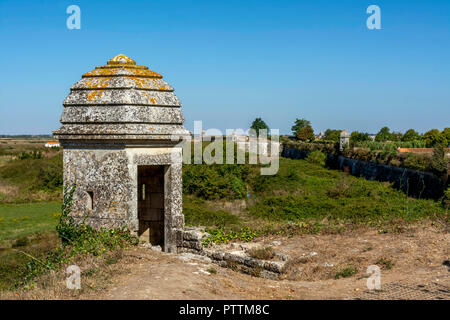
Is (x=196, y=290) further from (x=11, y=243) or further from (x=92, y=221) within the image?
(x=11, y=243)

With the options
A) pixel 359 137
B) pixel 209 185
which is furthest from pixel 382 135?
pixel 209 185

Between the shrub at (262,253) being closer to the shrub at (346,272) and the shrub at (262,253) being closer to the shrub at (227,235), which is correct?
the shrub at (227,235)

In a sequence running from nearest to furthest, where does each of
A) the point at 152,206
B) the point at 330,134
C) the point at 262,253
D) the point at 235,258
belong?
the point at 235,258, the point at 262,253, the point at 152,206, the point at 330,134

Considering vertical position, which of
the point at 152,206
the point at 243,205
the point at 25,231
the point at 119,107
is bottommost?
the point at 25,231

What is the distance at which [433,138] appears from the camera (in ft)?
111

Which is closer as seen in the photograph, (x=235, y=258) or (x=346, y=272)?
(x=346, y=272)

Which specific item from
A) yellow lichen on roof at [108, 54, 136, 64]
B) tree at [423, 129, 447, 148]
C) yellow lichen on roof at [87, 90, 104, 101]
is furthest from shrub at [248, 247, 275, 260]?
tree at [423, 129, 447, 148]

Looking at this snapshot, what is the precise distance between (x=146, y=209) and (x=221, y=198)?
13.9 metres

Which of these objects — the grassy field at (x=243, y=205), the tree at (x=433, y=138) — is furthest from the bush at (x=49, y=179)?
the tree at (x=433, y=138)

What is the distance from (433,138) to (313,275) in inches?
1216

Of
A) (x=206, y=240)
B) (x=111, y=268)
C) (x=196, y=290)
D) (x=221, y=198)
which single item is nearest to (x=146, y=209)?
(x=206, y=240)

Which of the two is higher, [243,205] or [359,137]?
[359,137]

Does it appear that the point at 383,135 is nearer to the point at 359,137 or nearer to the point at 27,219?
the point at 359,137
